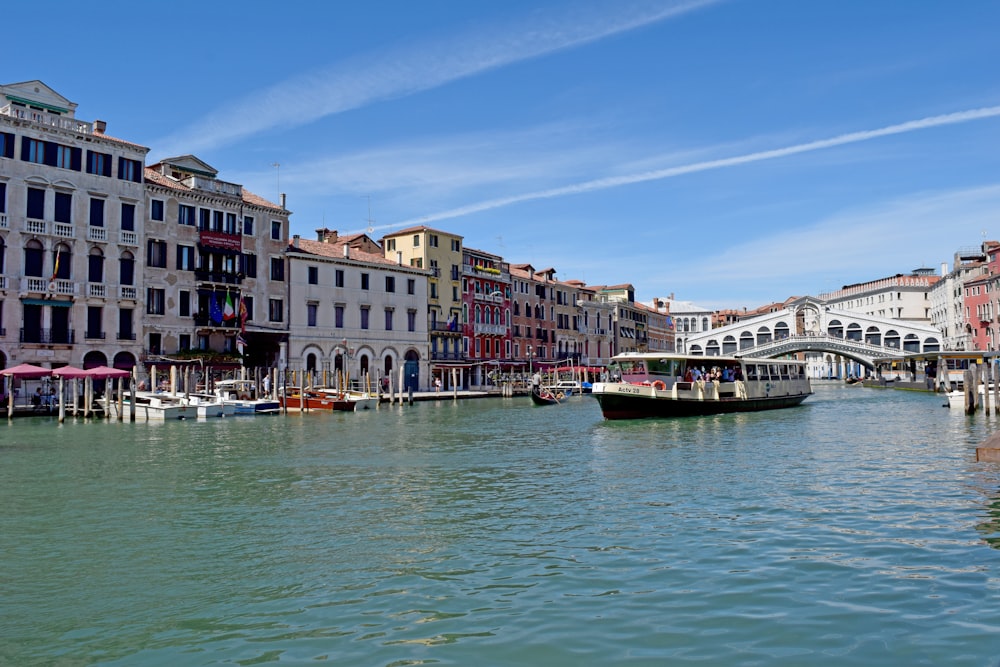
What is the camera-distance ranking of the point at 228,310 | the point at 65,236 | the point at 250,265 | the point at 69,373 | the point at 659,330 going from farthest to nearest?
the point at 659,330, the point at 250,265, the point at 228,310, the point at 65,236, the point at 69,373

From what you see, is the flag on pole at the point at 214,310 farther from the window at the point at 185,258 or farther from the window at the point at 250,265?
the window at the point at 250,265

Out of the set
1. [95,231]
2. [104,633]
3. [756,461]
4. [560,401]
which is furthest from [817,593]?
[560,401]

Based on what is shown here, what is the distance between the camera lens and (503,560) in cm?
807

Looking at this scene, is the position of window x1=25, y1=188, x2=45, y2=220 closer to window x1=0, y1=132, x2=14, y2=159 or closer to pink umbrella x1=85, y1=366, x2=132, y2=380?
window x1=0, y1=132, x2=14, y2=159

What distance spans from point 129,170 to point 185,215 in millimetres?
3374

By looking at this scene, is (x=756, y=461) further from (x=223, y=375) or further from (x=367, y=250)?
(x=367, y=250)

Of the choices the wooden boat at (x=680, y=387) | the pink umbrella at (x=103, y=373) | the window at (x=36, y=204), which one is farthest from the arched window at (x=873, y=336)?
the window at (x=36, y=204)

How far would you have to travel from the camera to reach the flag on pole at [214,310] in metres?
39.4

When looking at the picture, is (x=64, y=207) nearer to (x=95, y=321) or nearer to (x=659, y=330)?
(x=95, y=321)

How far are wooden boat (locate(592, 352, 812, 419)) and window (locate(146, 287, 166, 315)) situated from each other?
21.2 m

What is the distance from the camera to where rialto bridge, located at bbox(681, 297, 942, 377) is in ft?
263

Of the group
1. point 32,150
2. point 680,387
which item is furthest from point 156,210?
point 680,387

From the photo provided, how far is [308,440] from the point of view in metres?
21.7

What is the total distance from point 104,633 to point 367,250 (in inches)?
1930
